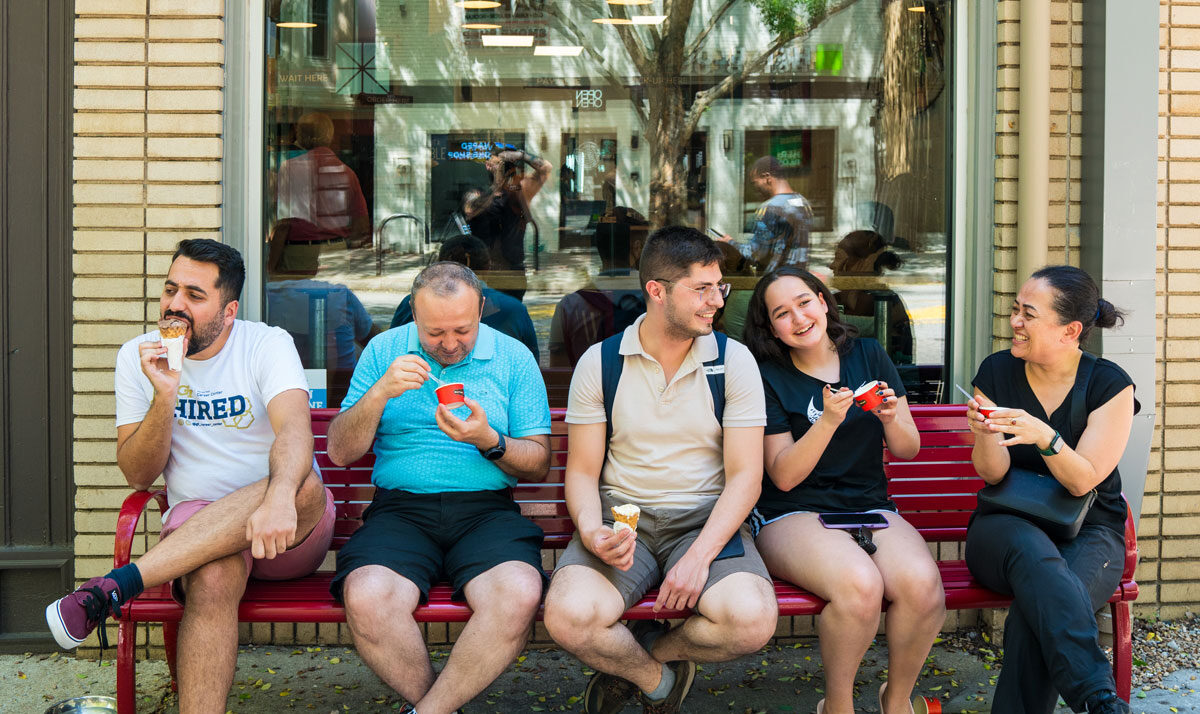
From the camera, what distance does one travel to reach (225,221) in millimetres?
4344

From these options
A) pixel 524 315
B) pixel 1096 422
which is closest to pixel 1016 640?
pixel 1096 422

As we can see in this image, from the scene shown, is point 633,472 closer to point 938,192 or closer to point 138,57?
point 938,192

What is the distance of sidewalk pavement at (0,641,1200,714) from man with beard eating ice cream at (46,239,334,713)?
63 cm

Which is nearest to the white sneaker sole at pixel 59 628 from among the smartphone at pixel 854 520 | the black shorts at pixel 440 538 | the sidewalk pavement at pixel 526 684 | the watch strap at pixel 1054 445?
the black shorts at pixel 440 538

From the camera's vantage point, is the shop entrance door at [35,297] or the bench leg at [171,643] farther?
the shop entrance door at [35,297]

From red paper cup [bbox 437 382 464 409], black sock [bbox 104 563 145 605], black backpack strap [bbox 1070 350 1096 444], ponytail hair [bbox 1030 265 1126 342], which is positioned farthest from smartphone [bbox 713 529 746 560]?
black sock [bbox 104 563 145 605]

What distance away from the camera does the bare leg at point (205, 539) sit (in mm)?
3297

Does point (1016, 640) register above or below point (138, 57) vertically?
below

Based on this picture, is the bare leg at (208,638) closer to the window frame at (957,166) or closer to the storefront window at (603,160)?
the window frame at (957,166)

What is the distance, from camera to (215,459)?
12.1 ft

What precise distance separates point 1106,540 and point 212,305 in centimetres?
292

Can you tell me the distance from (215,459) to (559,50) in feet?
7.72

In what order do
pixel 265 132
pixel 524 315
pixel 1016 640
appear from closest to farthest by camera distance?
1. pixel 1016 640
2. pixel 265 132
3. pixel 524 315

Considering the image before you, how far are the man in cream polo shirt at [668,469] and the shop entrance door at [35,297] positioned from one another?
6.95ft
